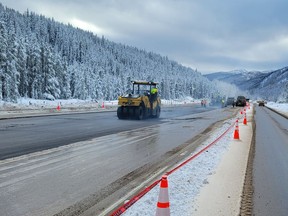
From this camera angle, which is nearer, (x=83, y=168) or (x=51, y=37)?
(x=83, y=168)

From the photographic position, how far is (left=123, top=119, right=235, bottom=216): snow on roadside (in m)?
5.00

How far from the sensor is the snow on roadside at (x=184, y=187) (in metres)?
5.00

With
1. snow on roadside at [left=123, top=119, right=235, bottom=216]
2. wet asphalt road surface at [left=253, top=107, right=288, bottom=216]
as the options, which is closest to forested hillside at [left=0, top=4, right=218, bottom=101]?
wet asphalt road surface at [left=253, top=107, right=288, bottom=216]

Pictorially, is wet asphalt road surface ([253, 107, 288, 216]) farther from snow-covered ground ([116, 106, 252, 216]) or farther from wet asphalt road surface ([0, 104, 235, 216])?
wet asphalt road surface ([0, 104, 235, 216])

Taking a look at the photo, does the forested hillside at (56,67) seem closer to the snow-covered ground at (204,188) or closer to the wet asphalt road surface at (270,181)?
the wet asphalt road surface at (270,181)

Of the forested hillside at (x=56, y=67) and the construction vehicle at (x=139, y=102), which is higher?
the forested hillside at (x=56, y=67)

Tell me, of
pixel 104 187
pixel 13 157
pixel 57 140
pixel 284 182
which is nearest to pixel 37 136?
pixel 57 140

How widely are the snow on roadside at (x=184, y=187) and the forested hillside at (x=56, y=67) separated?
47957 mm

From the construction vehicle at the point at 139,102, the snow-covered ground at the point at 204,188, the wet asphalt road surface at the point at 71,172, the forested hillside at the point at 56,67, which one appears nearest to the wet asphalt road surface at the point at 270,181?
the snow-covered ground at the point at 204,188

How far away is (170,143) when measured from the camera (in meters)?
12.4

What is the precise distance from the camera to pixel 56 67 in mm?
78062

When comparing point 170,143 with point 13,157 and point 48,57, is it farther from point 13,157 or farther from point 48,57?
point 48,57

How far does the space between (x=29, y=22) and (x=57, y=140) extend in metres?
168

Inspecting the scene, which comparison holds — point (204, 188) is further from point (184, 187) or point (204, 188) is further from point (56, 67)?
point (56, 67)
